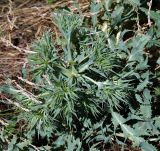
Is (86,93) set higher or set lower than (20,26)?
lower

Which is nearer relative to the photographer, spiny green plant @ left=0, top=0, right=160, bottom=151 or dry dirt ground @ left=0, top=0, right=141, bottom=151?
spiny green plant @ left=0, top=0, right=160, bottom=151

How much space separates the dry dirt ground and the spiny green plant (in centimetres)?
48

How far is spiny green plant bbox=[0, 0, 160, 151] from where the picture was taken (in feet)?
7.66

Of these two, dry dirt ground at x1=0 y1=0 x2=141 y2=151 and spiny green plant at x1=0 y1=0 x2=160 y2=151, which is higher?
dry dirt ground at x1=0 y1=0 x2=141 y2=151

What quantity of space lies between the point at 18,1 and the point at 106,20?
39.4 inches

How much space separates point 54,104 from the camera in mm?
2273

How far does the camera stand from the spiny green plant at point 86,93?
2.33 meters

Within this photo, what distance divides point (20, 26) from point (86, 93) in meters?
1.26

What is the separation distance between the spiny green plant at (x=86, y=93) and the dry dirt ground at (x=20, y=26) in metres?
0.48

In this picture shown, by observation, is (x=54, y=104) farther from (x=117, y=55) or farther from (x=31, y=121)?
(x=117, y=55)

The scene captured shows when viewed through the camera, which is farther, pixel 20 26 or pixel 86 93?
pixel 20 26

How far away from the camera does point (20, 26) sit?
3.41m

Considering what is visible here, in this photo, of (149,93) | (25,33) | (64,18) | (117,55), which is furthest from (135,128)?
(25,33)

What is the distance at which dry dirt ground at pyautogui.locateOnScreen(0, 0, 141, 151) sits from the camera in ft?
10.5
